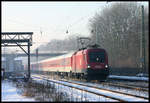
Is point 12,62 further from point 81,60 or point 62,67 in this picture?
point 81,60

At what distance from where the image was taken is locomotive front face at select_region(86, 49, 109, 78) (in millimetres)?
29219

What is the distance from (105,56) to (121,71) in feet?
68.7

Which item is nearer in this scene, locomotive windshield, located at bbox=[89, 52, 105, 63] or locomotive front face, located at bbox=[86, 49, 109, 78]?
locomotive front face, located at bbox=[86, 49, 109, 78]

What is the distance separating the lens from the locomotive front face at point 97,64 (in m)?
29.2

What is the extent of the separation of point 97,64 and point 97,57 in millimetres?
815

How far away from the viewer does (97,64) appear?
2967 cm

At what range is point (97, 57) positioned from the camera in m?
30.2

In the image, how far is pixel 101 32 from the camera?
57.5m

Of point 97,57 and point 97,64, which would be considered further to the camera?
point 97,57

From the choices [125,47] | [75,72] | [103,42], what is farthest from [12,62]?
[75,72]

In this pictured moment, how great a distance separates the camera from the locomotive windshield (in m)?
30.0

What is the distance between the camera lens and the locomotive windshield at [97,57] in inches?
1180

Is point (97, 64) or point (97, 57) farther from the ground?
point (97, 57)

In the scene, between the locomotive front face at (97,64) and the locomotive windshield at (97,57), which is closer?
the locomotive front face at (97,64)
